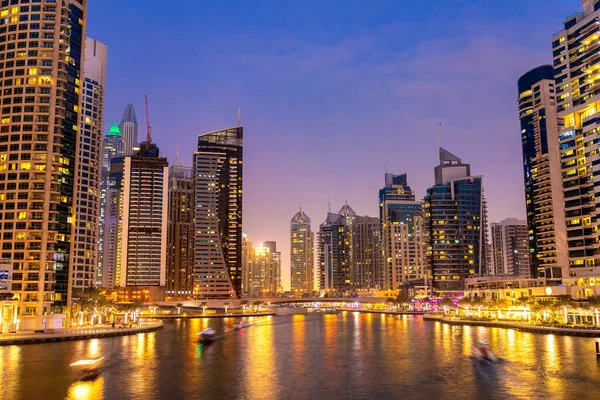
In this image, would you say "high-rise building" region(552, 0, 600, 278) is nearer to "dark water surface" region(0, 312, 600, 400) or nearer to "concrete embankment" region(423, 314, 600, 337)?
"concrete embankment" region(423, 314, 600, 337)

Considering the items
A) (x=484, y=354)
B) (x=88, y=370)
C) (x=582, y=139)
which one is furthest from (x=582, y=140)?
(x=88, y=370)

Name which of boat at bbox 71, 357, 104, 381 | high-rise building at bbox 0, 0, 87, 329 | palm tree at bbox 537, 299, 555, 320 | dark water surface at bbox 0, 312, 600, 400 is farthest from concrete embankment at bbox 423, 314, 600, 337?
high-rise building at bbox 0, 0, 87, 329

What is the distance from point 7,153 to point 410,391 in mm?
124394

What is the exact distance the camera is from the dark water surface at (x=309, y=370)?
68.1 metres

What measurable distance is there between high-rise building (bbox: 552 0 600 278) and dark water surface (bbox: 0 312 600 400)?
60.4m

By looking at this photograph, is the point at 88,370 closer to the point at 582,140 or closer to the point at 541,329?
the point at 541,329

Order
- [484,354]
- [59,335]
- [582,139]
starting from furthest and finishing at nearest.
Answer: [582,139], [59,335], [484,354]

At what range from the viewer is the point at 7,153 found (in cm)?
14462

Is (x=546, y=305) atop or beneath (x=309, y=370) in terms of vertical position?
atop

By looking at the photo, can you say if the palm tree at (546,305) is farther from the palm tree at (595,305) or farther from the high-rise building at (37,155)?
the high-rise building at (37,155)

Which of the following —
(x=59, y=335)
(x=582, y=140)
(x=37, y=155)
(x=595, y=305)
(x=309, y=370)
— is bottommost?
(x=309, y=370)

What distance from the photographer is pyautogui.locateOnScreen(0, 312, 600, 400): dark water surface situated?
68062mm

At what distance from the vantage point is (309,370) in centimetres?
8756

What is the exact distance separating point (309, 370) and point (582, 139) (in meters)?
136
